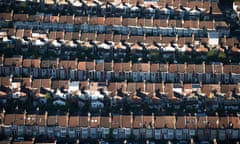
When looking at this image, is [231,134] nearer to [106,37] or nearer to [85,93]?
[85,93]

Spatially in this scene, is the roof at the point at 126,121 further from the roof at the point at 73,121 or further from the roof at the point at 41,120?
the roof at the point at 41,120

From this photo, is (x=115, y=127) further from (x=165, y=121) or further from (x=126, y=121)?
(x=165, y=121)

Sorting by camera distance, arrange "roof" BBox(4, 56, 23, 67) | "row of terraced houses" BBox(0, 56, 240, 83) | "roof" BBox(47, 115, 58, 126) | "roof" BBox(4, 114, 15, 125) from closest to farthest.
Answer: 1. "roof" BBox(4, 114, 15, 125)
2. "roof" BBox(47, 115, 58, 126)
3. "row of terraced houses" BBox(0, 56, 240, 83)
4. "roof" BBox(4, 56, 23, 67)

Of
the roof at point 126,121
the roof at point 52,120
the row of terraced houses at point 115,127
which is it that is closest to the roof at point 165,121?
the row of terraced houses at point 115,127

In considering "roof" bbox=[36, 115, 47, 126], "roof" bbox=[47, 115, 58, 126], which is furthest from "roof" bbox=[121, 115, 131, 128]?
"roof" bbox=[36, 115, 47, 126]

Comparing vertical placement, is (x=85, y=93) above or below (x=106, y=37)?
below

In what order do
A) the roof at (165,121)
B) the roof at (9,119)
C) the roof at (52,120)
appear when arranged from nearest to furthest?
the roof at (9,119)
the roof at (52,120)
the roof at (165,121)

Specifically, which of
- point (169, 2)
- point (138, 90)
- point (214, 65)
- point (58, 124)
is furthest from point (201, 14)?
point (58, 124)

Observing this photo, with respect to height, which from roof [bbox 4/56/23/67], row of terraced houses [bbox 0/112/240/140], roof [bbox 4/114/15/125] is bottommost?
row of terraced houses [bbox 0/112/240/140]

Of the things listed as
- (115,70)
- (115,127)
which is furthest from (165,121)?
(115,70)

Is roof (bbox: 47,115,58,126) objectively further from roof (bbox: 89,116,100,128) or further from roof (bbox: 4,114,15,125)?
roof (bbox: 4,114,15,125)

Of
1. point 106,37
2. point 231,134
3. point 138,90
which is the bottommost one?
point 231,134
